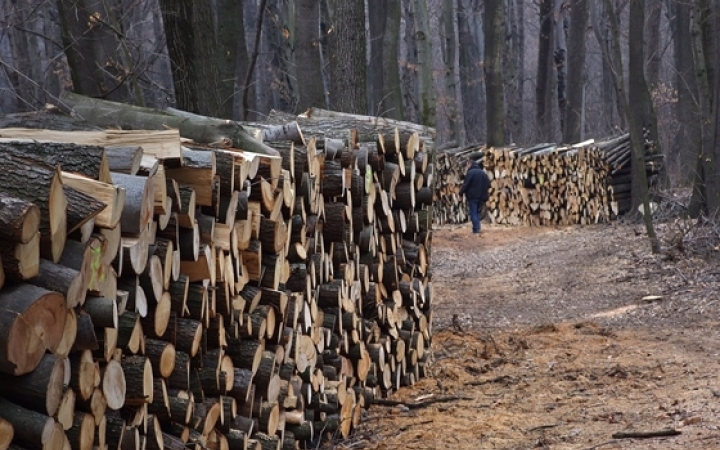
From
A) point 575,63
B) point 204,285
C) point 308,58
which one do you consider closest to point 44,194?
point 204,285

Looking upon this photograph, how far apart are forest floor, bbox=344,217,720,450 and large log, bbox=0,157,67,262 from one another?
11.5 feet

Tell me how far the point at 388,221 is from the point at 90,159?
14.3 ft

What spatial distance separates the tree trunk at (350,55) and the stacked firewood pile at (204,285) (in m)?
5.02

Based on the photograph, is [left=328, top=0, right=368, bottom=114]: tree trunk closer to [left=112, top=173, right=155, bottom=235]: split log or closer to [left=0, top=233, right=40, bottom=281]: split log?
[left=112, top=173, right=155, bottom=235]: split log

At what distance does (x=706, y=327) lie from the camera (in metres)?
9.48

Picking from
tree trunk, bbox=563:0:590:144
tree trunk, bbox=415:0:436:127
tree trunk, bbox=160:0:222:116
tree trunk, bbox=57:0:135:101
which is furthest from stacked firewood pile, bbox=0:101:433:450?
tree trunk, bbox=563:0:590:144

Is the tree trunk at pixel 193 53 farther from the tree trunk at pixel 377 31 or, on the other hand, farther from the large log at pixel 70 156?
the tree trunk at pixel 377 31

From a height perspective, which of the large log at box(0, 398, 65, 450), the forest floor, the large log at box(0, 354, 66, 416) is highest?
the large log at box(0, 354, 66, 416)

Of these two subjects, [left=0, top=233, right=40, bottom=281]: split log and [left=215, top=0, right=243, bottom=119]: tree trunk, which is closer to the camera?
[left=0, top=233, right=40, bottom=281]: split log

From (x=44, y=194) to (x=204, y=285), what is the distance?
1696 mm

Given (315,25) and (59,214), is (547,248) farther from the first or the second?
(59,214)

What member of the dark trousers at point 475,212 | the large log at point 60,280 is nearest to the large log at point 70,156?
the large log at point 60,280

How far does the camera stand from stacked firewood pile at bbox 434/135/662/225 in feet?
71.3

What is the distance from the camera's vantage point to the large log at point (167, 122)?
599 cm
